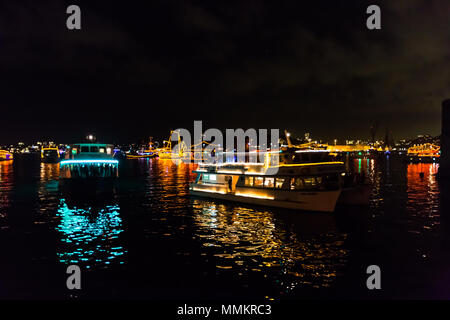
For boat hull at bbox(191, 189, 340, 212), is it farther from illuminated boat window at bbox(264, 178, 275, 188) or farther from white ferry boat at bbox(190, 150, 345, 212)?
illuminated boat window at bbox(264, 178, 275, 188)

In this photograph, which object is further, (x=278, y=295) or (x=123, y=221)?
(x=123, y=221)

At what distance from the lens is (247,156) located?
109 ft

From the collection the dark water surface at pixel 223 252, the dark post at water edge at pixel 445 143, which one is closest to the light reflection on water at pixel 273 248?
the dark water surface at pixel 223 252

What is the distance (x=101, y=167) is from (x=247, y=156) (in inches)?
1072

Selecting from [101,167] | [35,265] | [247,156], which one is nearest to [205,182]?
[247,156]

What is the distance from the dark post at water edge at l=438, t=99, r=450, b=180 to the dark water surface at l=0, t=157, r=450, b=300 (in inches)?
1208

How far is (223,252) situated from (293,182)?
42.3 feet

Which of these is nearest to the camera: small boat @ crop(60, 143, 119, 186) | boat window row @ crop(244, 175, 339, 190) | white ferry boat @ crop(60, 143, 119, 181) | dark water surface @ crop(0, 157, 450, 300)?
dark water surface @ crop(0, 157, 450, 300)

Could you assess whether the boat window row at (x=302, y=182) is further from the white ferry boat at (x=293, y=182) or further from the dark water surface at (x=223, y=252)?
the dark water surface at (x=223, y=252)

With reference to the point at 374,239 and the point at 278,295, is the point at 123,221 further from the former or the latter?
the point at 374,239

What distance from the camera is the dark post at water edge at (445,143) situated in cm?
5516

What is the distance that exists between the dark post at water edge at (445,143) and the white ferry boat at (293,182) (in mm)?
39009

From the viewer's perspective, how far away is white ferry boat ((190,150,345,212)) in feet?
89.6

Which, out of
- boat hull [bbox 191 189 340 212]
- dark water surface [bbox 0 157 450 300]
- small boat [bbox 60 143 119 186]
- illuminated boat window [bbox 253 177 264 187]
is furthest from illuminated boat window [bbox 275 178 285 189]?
small boat [bbox 60 143 119 186]
